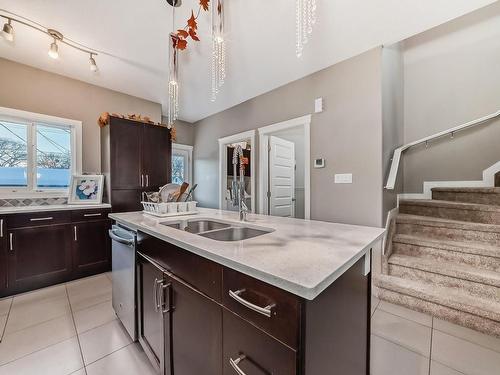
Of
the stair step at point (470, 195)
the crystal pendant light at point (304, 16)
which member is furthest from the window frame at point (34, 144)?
the stair step at point (470, 195)

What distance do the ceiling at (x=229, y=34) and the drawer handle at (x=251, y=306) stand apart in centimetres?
220

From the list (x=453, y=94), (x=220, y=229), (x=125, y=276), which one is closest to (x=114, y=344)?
(x=125, y=276)

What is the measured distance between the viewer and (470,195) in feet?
8.42

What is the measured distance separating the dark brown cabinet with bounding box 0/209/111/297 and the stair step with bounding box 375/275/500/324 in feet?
11.4

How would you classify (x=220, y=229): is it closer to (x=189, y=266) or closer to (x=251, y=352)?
(x=189, y=266)

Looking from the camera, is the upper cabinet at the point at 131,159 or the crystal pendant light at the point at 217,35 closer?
the crystal pendant light at the point at 217,35

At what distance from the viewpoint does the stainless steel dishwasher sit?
1.47m

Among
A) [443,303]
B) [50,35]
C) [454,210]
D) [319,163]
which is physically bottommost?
[443,303]

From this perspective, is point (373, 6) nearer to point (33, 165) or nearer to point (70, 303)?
point (70, 303)

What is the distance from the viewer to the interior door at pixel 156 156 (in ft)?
11.0

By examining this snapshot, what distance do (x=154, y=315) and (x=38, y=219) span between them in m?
2.20

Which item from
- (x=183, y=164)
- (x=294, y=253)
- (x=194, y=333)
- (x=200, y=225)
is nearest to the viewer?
(x=294, y=253)

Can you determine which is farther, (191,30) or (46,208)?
(46,208)

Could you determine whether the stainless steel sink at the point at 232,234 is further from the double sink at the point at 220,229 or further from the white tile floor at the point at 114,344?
the white tile floor at the point at 114,344
